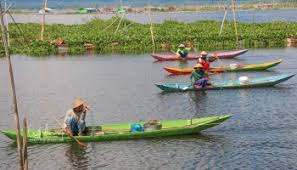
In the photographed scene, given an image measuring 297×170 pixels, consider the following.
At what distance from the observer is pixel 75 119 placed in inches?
678

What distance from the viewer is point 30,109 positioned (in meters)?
23.8

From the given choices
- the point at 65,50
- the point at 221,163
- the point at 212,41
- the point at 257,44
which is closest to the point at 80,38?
the point at 65,50

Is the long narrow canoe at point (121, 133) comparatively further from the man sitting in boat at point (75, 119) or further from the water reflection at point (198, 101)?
the water reflection at point (198, 101)

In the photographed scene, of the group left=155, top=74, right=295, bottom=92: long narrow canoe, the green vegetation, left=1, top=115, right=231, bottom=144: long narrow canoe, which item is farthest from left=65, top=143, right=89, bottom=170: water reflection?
the green vegetation

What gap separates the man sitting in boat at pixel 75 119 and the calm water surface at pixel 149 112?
498mm

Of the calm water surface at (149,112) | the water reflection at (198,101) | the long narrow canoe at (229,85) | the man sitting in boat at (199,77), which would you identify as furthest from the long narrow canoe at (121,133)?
the long narrow canoe at (229,85)

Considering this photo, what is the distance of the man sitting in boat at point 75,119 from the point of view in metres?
17.1

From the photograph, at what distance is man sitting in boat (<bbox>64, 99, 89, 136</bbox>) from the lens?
56.1 feet

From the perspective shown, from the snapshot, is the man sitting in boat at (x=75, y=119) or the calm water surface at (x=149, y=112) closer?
the calm water surface at (x=149, y=112)

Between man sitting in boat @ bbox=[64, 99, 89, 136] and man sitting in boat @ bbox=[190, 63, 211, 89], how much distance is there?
29.9 ft

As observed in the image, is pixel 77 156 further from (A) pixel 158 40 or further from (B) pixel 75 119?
(A) pixel 158 40

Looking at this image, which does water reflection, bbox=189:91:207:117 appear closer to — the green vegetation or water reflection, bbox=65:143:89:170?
water reflection, bbox=65:143:89:170

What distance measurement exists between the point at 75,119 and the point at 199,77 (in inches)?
385

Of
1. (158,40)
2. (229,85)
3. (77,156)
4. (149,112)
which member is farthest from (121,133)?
(158,40)
